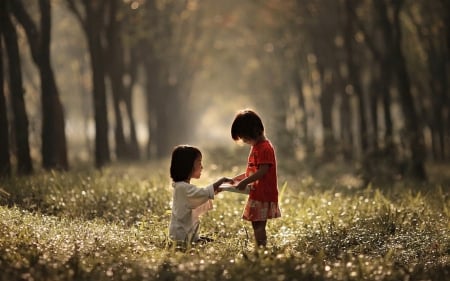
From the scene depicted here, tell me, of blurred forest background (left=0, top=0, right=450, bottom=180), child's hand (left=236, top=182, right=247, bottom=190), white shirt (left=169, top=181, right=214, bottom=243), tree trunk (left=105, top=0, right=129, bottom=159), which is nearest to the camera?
child's hand (left=236, top=182, right=247, bottom=190)

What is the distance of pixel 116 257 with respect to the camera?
7516mm

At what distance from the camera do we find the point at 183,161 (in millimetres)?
8555

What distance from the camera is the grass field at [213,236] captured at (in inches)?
268

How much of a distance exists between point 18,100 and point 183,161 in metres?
8.90

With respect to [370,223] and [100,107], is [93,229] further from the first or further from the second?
[100,107]

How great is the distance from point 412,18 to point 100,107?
11.0 metres

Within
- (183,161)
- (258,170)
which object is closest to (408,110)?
(258,170)

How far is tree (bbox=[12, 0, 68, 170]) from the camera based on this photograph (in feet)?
55.8

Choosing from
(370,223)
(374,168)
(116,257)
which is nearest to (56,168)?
(374,168)

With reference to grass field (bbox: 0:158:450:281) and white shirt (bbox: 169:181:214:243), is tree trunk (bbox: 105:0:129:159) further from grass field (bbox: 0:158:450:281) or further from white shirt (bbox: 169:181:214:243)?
white shirt (bbox: 169:181:214:243)

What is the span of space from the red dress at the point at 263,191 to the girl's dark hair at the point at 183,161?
0.69 m

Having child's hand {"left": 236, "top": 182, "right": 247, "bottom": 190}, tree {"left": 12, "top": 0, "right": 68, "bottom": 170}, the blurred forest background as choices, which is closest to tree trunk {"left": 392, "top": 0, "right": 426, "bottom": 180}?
the blurred forest background

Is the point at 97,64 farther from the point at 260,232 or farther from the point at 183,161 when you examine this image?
the point at 260,232

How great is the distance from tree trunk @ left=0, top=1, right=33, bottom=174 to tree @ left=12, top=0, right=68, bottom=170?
79 cm
